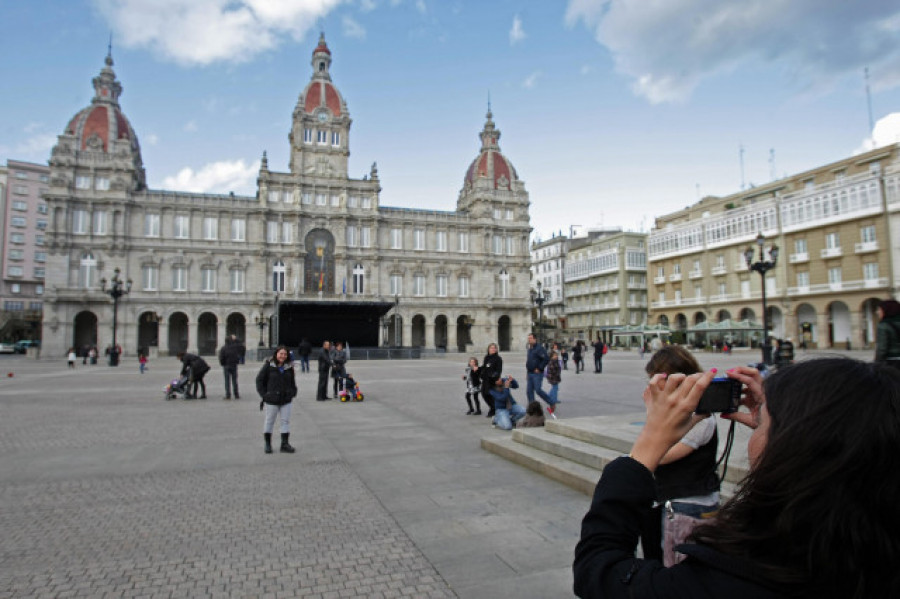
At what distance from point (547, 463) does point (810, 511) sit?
5.80 metres

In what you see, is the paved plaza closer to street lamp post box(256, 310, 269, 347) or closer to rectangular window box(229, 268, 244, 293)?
street lamp post box(256, 310, 269, 347)

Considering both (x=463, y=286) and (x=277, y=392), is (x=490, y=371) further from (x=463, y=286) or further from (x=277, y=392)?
(x=463, y=286)

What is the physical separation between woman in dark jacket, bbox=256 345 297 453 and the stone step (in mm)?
2943

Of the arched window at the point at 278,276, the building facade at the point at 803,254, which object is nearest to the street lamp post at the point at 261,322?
the arched window at the point at 278,276

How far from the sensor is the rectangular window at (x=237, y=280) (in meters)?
52.3

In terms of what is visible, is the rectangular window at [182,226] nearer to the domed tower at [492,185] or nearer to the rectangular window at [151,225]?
the rectangular window at [151,225]

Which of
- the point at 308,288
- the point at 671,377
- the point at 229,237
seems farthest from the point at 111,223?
the point at 671,377

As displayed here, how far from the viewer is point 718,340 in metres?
46.9

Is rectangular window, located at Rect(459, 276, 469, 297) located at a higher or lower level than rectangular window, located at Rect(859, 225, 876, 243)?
lower

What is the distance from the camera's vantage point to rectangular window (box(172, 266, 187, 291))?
5069 centimetres

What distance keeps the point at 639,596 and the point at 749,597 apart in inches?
9.2

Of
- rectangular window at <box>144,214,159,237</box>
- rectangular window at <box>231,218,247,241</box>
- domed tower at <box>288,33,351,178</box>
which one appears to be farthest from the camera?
domed tower at <box>288,33,351,178</box>

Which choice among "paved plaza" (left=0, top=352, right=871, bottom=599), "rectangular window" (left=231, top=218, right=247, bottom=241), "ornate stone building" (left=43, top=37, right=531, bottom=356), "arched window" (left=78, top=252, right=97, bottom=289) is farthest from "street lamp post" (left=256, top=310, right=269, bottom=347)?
"paved plaza" (left=0, top=352, right=871, bottom=599)

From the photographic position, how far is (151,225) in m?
50.7
